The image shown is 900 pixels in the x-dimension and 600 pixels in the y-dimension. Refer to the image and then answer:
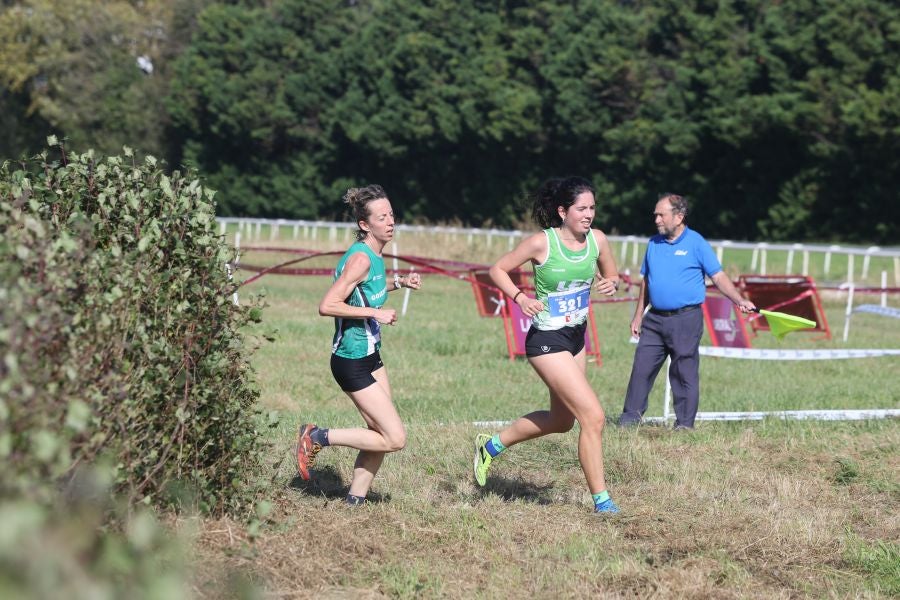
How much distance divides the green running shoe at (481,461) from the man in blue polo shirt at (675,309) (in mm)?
2616

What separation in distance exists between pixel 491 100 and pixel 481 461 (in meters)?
41.8

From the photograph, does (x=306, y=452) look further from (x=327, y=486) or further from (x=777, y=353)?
(x=777, y=353)

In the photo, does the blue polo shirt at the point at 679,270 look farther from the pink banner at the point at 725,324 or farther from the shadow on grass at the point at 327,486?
the pink banner at the point at 725,324

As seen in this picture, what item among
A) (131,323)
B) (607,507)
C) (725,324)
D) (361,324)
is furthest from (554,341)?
(725,324)

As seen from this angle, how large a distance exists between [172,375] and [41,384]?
5.14 ft

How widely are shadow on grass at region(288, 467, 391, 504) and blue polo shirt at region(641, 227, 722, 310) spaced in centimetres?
325

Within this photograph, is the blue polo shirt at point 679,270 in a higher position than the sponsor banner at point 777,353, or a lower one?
higher

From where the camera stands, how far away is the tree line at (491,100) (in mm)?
40344

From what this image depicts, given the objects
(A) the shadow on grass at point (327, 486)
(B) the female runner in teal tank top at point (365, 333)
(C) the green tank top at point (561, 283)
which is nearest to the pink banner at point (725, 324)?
(A) the shadow on grass at point (327, 486)

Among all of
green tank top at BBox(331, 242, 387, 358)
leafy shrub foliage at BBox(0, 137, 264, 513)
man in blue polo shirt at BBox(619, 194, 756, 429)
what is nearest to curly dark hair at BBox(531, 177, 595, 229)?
green tank top at BBox(331, 242, 387, 358)

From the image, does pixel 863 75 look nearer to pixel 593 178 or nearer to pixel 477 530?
pixel 593 178

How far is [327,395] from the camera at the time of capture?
1214cm

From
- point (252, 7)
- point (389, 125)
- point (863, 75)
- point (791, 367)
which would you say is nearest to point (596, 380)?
point (791, 367)

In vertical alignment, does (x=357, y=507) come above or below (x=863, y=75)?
below
